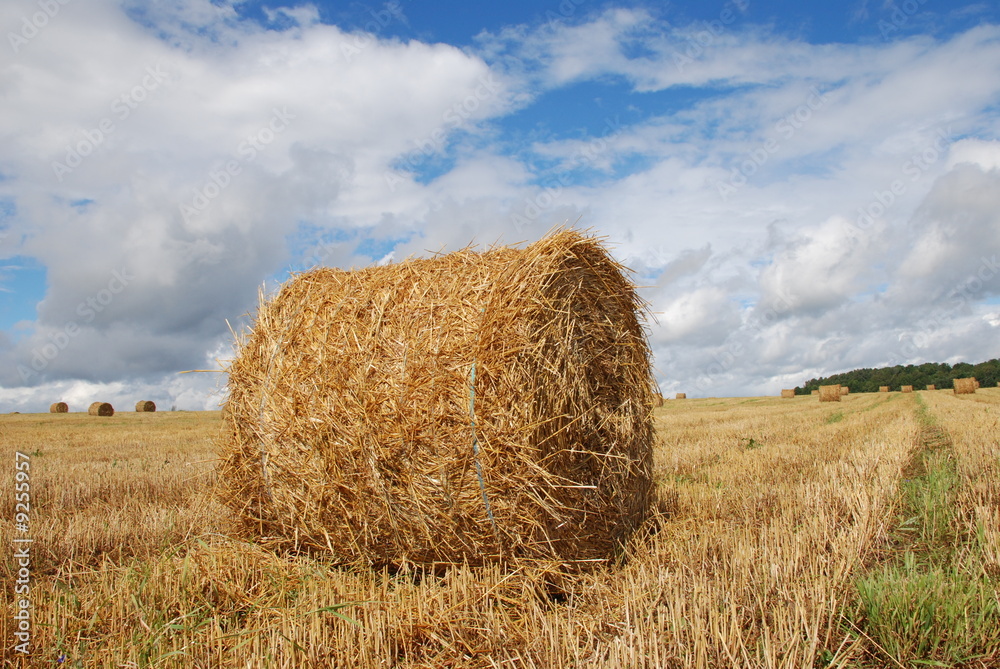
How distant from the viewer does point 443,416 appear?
3977mm

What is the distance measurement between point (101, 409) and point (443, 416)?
3094cm

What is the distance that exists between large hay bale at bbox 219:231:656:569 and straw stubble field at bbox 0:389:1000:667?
29 centimetres

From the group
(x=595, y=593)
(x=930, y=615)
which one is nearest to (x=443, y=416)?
(x=595, y=593)

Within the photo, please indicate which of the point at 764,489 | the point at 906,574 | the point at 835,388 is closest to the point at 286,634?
the point at 906,574

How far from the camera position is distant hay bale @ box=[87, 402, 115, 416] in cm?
2902

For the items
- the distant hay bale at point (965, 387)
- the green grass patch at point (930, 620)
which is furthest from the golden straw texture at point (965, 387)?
the green grass patch at point (930, 620)

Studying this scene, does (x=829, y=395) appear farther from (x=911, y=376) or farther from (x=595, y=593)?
(x=911, y=376)

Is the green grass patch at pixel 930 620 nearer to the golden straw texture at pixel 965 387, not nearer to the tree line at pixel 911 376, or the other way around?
the golden straw texture at pixel 965 387

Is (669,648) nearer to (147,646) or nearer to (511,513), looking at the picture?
(511,513)

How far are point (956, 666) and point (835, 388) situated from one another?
32610 millimetres

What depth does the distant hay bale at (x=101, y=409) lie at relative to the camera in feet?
95.2

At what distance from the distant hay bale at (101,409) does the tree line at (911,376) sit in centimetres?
5514

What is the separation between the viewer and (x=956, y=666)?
2.80 meters

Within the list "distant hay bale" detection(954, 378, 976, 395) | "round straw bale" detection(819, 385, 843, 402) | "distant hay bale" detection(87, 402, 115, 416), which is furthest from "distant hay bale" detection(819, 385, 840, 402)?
"distant hay bale" detection(87, 402, 115, 416)
